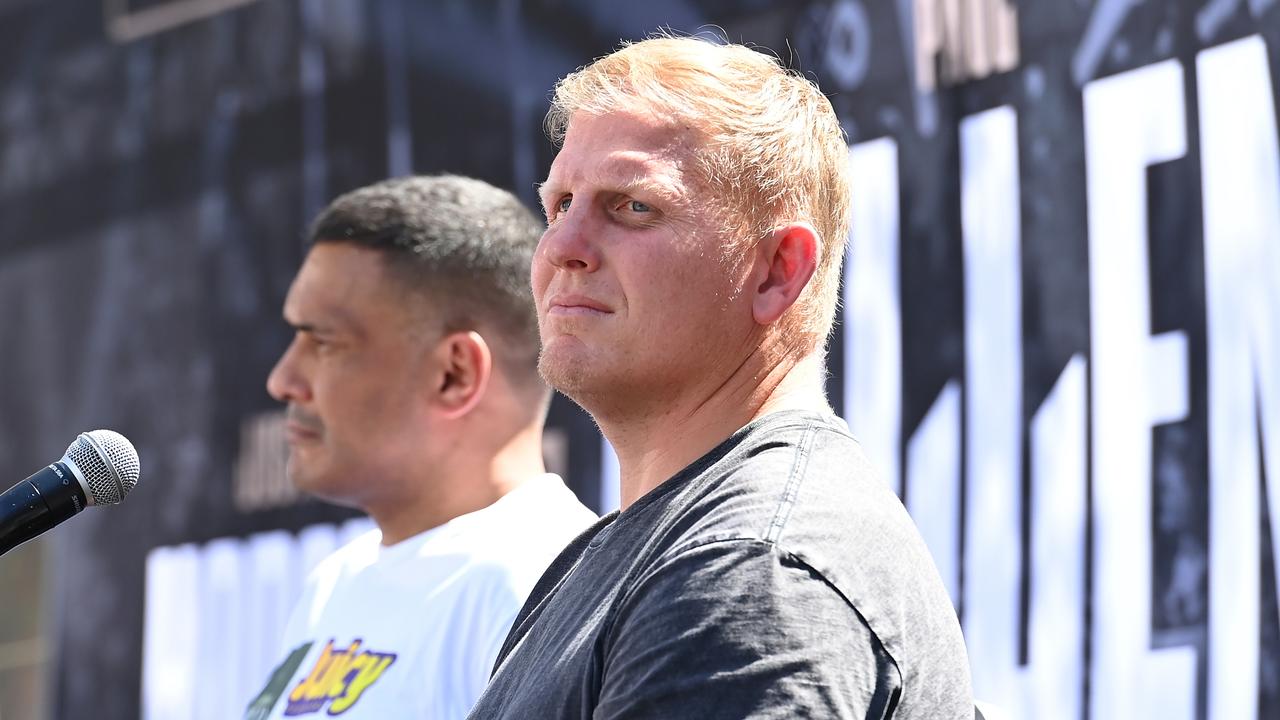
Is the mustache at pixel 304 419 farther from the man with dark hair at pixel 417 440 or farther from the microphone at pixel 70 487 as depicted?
the microphone at pixel 70 487

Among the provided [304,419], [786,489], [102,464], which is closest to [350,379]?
[304,419]

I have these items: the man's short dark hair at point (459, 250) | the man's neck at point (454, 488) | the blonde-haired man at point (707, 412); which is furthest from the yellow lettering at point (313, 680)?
the blonde-haired man at point (707, 412)

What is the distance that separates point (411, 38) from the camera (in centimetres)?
354

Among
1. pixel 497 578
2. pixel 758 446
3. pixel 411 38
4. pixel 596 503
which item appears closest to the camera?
pixel 758 446

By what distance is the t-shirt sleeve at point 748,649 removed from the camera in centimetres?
106

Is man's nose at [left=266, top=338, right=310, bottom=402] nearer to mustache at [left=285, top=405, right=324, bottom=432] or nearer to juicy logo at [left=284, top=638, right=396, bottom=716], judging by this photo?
mustache at [left=285, top=405, right=324, bottom=432]

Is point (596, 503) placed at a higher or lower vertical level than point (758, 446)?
lower

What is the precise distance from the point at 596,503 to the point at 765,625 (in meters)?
1.98

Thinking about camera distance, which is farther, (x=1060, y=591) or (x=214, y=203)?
(x=214, y=203)

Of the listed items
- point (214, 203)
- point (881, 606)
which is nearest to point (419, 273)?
point (881, 606)

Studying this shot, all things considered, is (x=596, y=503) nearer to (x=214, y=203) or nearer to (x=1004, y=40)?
(x=1004, y=40)

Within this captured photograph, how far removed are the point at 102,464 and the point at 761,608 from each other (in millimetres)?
740

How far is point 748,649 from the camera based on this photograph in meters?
1.07

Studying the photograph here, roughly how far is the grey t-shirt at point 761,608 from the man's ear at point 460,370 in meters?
0.97
